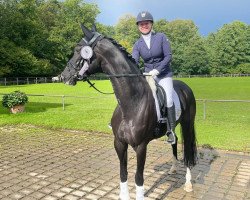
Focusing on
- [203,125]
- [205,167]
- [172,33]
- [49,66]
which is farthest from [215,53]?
[205,167]

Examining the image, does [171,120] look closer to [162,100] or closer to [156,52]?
[162,100]

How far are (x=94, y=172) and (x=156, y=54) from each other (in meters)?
3.61

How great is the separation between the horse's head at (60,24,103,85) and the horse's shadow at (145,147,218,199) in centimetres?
308

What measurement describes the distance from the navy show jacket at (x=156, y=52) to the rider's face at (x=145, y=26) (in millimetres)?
149

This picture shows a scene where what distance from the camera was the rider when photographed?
17.3ft

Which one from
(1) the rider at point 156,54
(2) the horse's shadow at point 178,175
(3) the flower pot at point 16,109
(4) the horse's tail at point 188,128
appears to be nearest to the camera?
(1) the rider at point 156,54

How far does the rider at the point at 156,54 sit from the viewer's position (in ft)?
17.3

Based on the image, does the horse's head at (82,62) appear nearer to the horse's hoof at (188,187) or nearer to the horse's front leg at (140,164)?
the horse's front leg at (140,164)

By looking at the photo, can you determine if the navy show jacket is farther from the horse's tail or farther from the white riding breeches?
the horse's tail

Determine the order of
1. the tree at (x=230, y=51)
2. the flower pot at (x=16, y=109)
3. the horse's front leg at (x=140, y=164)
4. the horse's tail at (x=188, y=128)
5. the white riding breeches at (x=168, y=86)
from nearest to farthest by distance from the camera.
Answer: the horse's front leg at (x=140, y=164) < the white riding breeches at (x=168, y=86) < the horse's tail at (x=188, y=128) < the flower pot at (x=16, y=109) < the tree at (x=230, y=51)

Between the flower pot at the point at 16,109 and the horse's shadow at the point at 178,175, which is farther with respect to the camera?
the flower pot at the point at 16,109

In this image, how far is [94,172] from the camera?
24.9 feet

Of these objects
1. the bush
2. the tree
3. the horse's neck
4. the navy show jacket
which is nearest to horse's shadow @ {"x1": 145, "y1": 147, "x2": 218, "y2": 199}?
the horse's neck

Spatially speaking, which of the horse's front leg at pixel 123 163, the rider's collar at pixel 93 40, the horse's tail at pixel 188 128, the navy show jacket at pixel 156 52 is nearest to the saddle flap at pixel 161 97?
the navy show jacket at pixel 156 52
